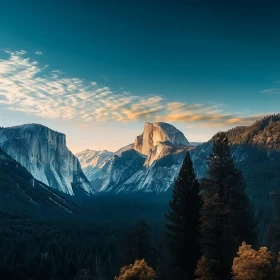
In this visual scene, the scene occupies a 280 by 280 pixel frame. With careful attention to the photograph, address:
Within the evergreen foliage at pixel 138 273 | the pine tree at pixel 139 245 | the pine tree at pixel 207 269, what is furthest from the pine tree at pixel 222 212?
the pine tree at pixel 139 245

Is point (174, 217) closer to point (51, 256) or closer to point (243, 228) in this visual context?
point (243, 228)

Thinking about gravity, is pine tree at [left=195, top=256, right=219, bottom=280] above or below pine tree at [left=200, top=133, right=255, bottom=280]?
below

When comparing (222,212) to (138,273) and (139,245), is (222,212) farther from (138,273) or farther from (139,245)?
(139,245)

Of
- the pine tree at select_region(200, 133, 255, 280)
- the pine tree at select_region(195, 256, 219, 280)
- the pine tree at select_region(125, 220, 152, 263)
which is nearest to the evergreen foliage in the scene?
the pine tree at select_region(195, 256, 219, 280)

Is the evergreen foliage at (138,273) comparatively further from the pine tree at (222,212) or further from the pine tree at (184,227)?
the pine tree at (184,227)

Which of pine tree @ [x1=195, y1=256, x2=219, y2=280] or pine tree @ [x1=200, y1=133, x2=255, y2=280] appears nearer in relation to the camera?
pine tree @ [x1=195, y1=256, x2=219, y2=280]

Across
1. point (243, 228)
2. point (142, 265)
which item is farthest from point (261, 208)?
point (142, 265)

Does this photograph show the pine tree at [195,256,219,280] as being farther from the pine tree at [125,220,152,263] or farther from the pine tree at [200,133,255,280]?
the pine tree at [125,220,152,263]
